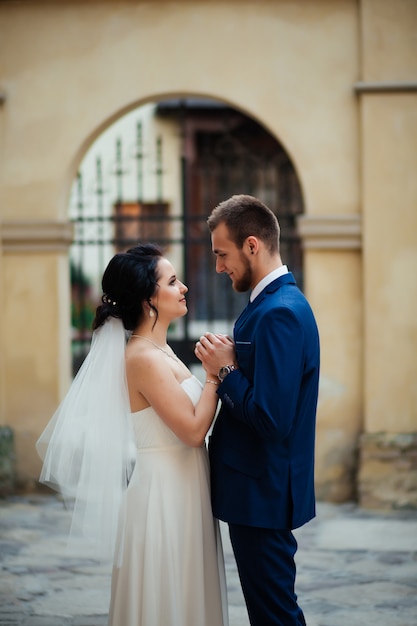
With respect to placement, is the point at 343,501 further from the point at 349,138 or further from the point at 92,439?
the point at 92,439

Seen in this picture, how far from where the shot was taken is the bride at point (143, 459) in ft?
10.2

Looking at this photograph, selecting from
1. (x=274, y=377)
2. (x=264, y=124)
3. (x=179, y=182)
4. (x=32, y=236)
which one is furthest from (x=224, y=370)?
(x=179, y=182)

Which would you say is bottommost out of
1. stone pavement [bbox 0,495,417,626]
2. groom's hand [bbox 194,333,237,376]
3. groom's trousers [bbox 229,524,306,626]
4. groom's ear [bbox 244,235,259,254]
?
stone pavement [bbox 0,495,417,626]

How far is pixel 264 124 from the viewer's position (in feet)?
22.2

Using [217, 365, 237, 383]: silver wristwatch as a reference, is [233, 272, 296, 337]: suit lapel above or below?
above

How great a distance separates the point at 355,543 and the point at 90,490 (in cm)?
298

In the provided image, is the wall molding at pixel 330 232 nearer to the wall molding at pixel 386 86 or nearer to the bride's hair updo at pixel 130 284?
the wall molding at pixel 386 86

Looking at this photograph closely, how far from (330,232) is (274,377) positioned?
407 cm

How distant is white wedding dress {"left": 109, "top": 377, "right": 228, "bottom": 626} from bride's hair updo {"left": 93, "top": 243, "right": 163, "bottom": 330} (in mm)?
360

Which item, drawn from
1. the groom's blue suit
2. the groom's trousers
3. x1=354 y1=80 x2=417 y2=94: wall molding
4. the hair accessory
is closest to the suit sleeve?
the groom's blue suit

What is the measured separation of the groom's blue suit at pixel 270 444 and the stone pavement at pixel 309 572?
147 cm

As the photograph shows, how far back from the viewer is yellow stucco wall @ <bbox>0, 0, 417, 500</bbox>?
6551 millimetres

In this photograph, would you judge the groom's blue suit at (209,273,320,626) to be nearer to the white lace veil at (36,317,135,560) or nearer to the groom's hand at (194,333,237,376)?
the groom's hand at (194,333,237,376)

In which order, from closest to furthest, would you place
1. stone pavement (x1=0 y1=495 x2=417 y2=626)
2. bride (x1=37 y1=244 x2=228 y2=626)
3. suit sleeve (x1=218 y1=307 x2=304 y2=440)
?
suit sleeve (x1=218 y1=307 x2=304 y2=440), bride (x1=37 y1=244 x2=228 y2=626), stone pavement (x1=0 y1=495 x2=417 y2=626)
